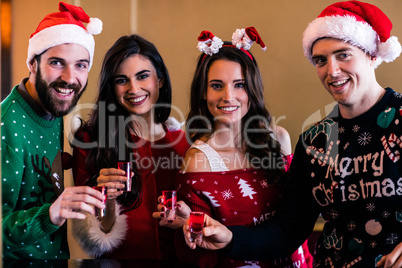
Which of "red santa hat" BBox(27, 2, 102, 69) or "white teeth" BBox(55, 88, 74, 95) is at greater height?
"red santa hat" BBox(27, 2, 102, 69)

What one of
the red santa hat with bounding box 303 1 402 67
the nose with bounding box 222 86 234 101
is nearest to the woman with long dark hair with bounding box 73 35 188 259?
the nose with bounding box 222 86 234 101

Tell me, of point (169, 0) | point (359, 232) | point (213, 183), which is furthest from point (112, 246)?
point (169, 0)

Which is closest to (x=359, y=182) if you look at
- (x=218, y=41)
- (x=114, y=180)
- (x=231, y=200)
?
(x=231, y=200)

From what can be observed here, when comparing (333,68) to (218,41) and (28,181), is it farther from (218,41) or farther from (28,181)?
(28,181)

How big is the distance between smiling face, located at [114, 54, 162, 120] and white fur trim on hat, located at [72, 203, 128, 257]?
576 millimetres

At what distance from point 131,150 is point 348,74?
4.12ft

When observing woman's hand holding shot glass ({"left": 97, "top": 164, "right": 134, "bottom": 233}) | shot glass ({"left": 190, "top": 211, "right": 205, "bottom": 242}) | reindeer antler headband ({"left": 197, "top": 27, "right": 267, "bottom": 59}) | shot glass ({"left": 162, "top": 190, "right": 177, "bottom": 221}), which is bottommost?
shot glass ({"left": 190, "top": 211, "right": 205, "bottom": 242})

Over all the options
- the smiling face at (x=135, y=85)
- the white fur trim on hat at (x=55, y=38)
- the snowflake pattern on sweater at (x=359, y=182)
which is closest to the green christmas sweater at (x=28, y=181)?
the white fur trim on hat at (x=55, y=38)

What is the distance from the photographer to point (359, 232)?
1700 mm

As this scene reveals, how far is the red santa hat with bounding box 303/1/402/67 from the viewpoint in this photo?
180 centimetres

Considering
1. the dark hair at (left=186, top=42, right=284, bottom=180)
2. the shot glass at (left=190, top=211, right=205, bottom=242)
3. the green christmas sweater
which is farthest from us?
the dark hair at (left=186, top=42, right=284, bottom=180)

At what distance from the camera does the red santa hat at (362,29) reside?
180 centimetres

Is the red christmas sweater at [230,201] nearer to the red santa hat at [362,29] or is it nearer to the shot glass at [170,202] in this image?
the shot glass at [170,202]

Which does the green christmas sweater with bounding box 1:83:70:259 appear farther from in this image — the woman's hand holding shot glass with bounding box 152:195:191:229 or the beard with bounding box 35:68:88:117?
the woman's hand holding shot glass with bounding box 152:195:191:229
